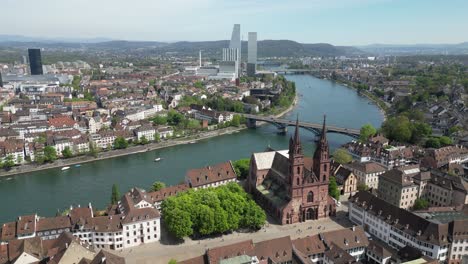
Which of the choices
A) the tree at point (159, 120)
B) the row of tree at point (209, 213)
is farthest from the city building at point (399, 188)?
the tree at point (159, 120)

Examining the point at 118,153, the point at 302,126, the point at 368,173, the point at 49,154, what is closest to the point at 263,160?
the point at 368,173

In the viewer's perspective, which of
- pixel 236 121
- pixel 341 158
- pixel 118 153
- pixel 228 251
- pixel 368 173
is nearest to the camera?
pixel 228 251

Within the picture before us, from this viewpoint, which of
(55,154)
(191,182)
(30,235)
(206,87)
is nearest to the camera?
(30,235)

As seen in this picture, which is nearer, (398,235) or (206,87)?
(398,235)

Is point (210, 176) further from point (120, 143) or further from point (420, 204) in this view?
point (120, 143)

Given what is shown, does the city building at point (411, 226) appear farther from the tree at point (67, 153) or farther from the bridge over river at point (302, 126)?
the tree at point (67, 153)

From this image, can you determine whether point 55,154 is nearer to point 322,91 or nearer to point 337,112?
point 337,112

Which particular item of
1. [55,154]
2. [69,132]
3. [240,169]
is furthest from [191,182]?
[69,132]
